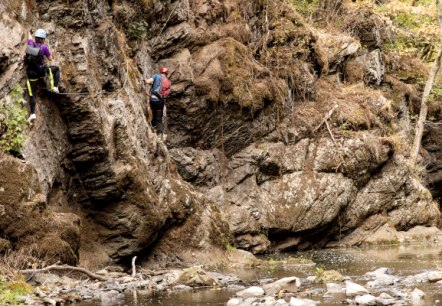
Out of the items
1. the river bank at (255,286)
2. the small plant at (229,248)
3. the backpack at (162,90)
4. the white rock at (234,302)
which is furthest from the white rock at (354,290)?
the backpack at (162,90)

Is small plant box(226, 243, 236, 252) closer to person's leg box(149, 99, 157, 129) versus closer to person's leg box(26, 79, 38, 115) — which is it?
person's leg box(149, 99, 157, 129)

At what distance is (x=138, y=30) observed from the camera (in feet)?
67.2

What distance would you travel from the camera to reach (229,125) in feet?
73.5

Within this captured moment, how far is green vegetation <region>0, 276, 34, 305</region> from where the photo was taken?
31.7ft

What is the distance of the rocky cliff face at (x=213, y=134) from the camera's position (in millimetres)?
15344

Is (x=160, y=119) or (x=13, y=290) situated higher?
(x=160, y=119)

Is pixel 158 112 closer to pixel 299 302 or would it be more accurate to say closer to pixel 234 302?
pixel 234 302

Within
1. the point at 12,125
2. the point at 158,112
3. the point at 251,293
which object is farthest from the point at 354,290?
the point at 158,112

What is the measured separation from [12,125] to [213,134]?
975cm

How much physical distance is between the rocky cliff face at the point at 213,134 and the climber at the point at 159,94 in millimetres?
437

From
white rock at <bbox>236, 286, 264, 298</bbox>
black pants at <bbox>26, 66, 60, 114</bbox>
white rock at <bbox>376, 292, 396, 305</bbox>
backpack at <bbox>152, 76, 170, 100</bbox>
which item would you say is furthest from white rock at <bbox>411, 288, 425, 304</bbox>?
backpack at <bbox>152, 76, 170, 100</bbox>

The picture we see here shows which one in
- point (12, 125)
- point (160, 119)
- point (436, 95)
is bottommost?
point (436, 95)

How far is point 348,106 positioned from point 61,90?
14277 mm

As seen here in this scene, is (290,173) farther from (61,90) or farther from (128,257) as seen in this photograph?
(61,90)
